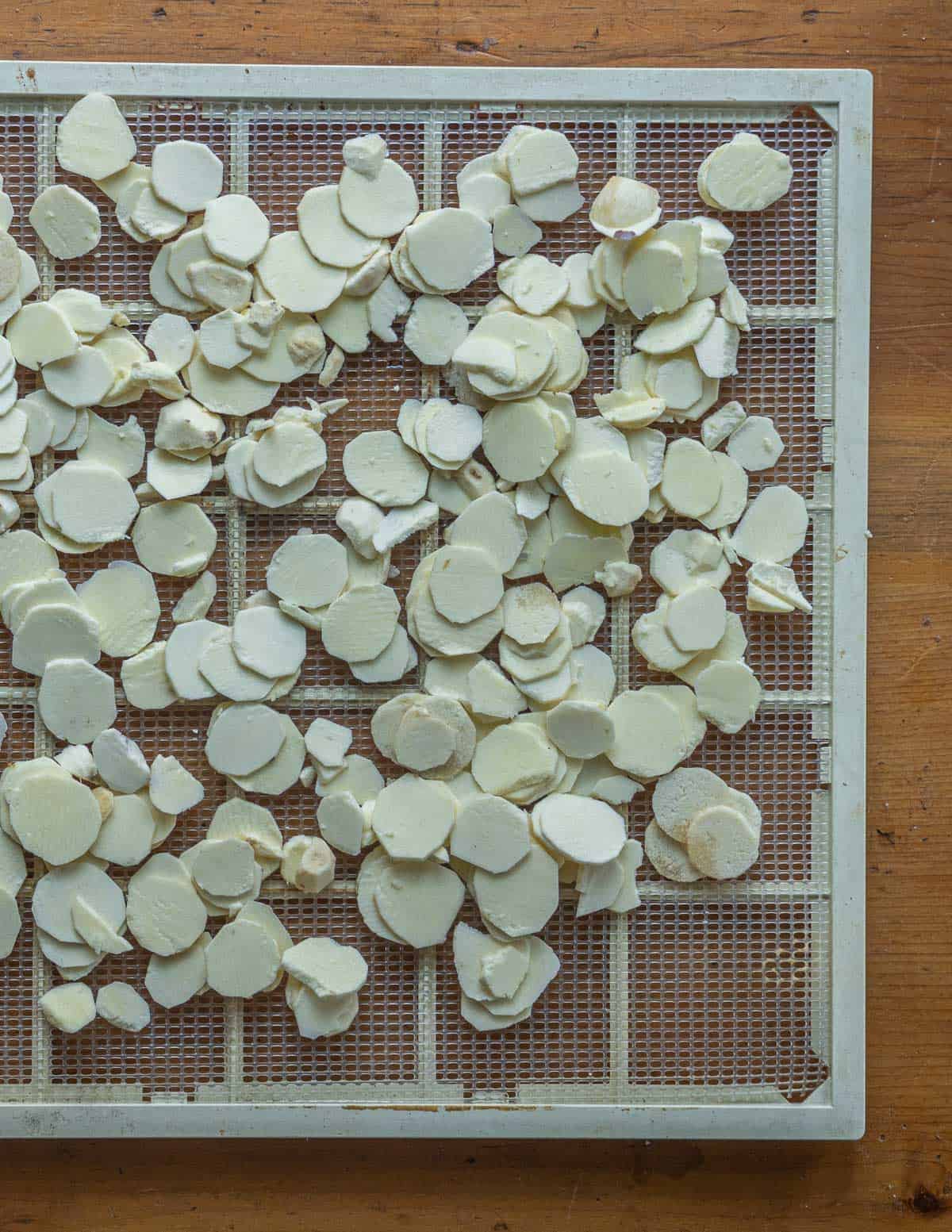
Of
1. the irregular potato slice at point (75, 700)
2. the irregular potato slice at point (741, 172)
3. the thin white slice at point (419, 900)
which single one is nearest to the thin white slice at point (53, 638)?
the irregular potato slice at point (75, 700)

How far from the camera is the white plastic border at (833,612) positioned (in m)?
0.57

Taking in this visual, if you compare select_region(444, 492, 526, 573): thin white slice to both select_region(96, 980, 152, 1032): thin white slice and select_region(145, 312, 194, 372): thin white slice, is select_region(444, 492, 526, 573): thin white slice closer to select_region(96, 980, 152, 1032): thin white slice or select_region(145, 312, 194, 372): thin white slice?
select_region(145, 312, 194, 372): thin white slice

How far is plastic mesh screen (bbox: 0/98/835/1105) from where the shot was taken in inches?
22.8

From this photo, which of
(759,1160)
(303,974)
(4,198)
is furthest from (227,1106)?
(4,198)

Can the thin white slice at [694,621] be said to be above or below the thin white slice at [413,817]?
above

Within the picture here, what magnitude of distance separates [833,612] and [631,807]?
0.18m

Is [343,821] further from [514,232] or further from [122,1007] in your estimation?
[514,232]

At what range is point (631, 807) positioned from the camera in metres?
0.59

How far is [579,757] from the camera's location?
578 millimetres

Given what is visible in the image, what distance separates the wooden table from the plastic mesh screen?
0.19 feet

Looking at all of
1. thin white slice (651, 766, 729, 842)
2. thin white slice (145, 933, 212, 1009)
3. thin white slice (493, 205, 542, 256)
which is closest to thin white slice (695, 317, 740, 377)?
thin white slice (493, 205, 542, 256)

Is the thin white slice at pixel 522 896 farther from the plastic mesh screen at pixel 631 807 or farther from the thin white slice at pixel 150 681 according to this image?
the thin white slice at pixel 150 681

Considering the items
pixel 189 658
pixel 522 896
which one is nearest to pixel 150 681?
pixel 189 658

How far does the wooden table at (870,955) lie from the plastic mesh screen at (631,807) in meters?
0.06
